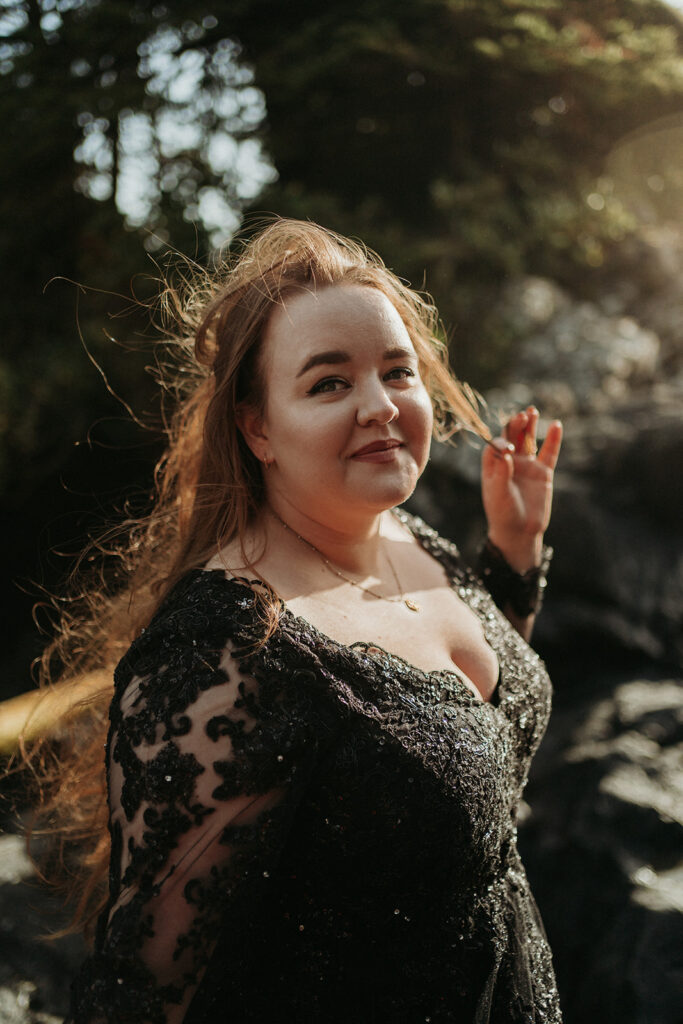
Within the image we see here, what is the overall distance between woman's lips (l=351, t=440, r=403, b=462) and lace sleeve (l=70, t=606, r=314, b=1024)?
536 mm

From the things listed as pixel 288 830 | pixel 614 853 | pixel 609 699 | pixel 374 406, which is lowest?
pixel 609 699

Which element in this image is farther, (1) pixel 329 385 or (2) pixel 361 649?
(1) pixel 329 385

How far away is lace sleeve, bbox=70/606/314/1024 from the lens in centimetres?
126

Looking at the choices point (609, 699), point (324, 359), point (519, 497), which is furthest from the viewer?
point (609, 699)

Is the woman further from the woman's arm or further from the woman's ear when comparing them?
the woman's arm

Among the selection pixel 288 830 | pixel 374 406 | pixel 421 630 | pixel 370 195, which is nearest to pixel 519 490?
pixel 421 630

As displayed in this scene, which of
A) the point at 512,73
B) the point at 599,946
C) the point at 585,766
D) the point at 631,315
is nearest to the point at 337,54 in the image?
the point at 512,73

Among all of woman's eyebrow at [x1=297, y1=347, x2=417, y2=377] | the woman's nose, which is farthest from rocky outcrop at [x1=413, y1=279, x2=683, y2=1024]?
woman's eyebrow at [x1=297, y1=347, x2=417, y2=377]

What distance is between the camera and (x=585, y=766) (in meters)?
2.98

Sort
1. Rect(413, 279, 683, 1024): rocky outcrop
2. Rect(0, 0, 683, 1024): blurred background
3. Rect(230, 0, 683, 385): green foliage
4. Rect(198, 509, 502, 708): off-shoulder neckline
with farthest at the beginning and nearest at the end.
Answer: Rect(230, 0, 683, 385): green foliage, Rect(0, 0, 683, 1024): blurred background, Rect(413, 279, 683, 1024): rocky outcrop, Rect(198, 509, 502, 708): off-shoulder neckline

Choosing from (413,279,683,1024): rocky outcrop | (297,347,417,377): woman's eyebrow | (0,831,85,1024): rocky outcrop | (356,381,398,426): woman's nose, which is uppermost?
(297,347,417,377): woman's eyebrow

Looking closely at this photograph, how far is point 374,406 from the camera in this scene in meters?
1.62

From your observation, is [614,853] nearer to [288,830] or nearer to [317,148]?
[288,830]

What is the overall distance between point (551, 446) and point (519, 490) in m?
0.17
